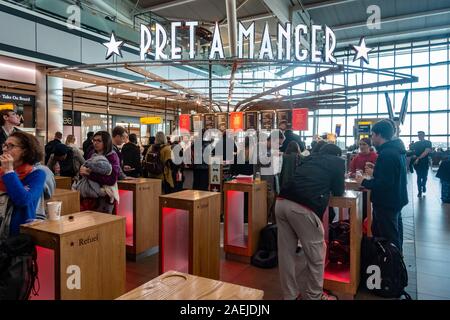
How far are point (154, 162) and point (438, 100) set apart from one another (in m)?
15.2

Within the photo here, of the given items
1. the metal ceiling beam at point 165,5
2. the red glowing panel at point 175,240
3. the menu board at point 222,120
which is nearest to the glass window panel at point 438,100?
the menu board at point 222,120

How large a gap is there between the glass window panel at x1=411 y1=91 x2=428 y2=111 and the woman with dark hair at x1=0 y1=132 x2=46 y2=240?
696 inches

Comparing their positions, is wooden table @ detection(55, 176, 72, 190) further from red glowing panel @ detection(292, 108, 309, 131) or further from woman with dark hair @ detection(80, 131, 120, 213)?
red glowing panel @ detection(292, 108, 309, 131)

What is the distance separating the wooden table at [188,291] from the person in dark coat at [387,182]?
238 cm

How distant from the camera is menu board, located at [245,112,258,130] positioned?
33.8 ft

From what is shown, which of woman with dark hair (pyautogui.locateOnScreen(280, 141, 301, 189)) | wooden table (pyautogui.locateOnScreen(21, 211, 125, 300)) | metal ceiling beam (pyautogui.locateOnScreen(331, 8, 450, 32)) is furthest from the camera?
metal ceiling beam (pyautogui.locateOnScreen(331, 8, 450, 32))

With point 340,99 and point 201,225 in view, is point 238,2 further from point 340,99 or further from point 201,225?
point 201,225

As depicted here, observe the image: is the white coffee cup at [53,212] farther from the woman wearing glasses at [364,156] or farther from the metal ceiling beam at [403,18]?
the metal ceiling beam at [403,18]

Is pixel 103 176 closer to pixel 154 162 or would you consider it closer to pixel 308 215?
pixel 308 215

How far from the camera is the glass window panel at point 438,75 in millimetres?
15055

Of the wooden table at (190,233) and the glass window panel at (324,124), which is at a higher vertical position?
the glass window panel at (324,124)

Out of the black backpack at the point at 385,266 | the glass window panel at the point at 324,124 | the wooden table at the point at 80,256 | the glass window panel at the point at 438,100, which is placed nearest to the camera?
the wooden table at the point at 80,256

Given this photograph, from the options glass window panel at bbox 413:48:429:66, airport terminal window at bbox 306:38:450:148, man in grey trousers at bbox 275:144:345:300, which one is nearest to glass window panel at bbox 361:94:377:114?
airport terminal window at bbox 306:38:450:148
